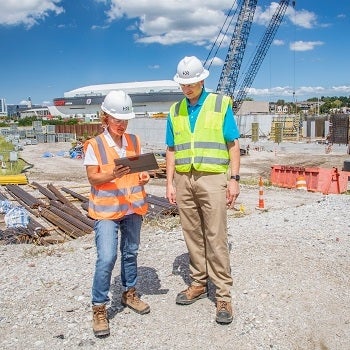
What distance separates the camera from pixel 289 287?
3982mm

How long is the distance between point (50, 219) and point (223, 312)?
7165 millimetres

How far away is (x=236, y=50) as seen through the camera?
5159 cm

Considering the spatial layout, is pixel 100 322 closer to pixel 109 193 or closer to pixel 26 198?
pixel 109 193

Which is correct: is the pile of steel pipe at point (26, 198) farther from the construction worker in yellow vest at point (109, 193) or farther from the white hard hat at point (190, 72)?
the white hard hat at point (190, 72)

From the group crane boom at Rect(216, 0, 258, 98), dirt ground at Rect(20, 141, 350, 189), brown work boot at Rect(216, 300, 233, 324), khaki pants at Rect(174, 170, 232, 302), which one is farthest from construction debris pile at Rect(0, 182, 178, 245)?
crane boom at Rect(216, 0, 258, 98)

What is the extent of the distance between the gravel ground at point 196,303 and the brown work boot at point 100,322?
59 millimetres

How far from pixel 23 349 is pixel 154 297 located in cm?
120

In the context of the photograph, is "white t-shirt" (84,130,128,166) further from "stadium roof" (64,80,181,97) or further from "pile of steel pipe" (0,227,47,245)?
"stadium roof" (64,80,181,97)

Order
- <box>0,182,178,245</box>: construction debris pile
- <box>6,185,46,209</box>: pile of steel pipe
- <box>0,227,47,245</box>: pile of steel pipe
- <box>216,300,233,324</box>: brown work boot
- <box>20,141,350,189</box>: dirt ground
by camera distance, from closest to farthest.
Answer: <box>216,300,233,324</box>: brown work boot < <box>0,227,47,245</box>: pile of steel pipe < <box>0,182,178,245</box>: construction debris pile < <box>6,185,46,209</box>: pile of steel pipe < <box>20,141,350,189</box>: dirt ground

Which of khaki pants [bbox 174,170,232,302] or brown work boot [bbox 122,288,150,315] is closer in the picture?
khaki pants [bbox 174,170,232,302]

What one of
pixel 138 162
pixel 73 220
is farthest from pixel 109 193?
pixel 73 220

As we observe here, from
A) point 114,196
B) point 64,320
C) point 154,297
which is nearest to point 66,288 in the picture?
point 64,320

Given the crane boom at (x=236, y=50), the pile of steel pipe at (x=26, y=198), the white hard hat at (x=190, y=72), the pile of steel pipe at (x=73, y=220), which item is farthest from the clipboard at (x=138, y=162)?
the crane boom at (x=236, y=50)

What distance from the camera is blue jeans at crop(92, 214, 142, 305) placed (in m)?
3.19
